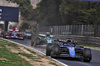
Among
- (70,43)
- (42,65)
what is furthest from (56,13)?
(42,65)

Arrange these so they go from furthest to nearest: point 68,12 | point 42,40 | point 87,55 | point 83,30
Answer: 1. point 68,12
2. point 83,30
3. point 42,40
4. point 87,55

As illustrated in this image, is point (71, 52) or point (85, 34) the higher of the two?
point (85, 34)

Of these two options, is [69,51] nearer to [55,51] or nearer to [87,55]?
[55,51]

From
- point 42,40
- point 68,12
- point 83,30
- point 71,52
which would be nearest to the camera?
point 71,52

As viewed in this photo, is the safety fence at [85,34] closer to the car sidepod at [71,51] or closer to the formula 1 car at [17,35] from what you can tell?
the formula 1 car at [17,35]

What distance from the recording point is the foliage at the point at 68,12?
4169 cm

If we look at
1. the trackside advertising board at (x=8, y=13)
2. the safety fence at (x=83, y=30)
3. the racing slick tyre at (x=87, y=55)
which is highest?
the trackside advertising board at (x=8, y=13)

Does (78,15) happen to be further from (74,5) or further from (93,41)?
(93,41)

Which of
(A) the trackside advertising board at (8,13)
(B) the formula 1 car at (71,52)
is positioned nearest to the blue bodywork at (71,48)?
(B) the formula 1 car at (71,52)

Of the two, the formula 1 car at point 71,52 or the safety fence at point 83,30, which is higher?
the safety fence at point 83,30

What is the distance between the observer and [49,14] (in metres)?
58.8

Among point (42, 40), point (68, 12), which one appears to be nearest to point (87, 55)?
point (42, 40)

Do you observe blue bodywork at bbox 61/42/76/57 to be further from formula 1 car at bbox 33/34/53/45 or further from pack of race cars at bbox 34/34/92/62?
formula 1 car at bbox 33/34/53/45

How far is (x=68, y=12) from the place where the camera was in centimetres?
4606
